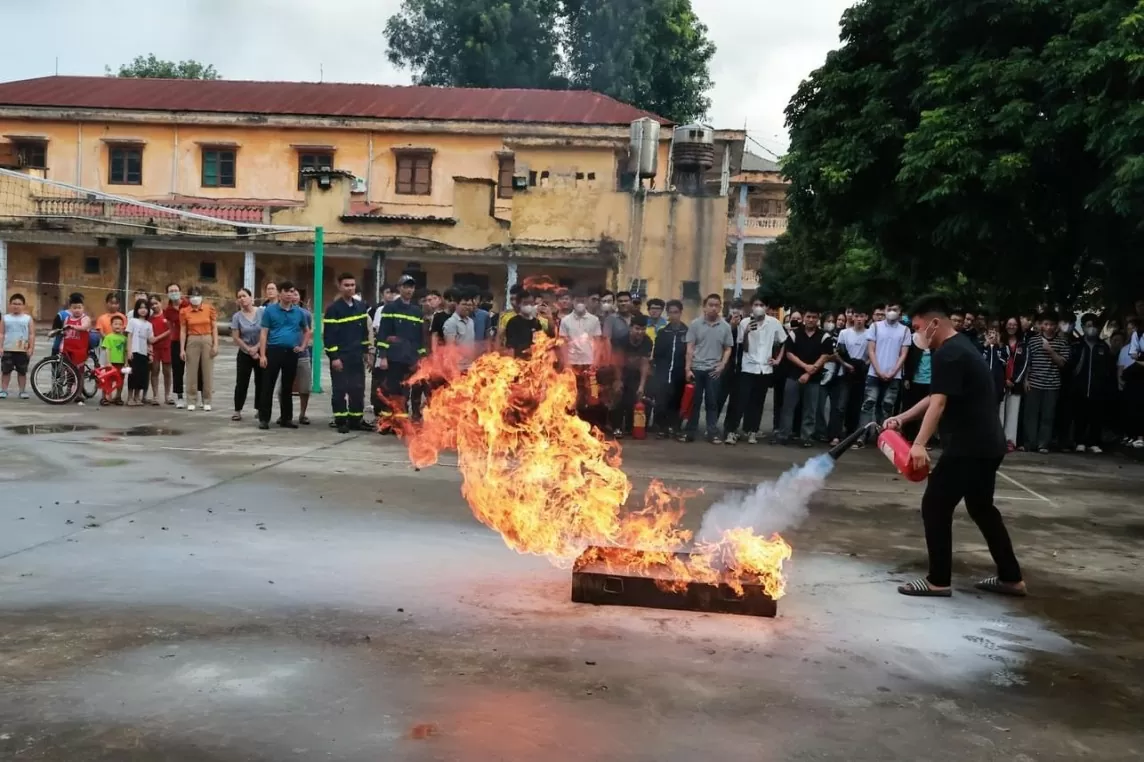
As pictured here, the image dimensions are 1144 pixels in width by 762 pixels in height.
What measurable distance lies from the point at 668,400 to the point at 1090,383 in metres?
5.93

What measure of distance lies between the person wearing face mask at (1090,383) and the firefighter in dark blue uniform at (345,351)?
973 centimetres

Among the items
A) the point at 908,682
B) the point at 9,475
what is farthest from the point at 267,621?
the point at 9,475

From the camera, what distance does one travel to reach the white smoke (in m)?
7.11

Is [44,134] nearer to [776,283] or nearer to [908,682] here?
[776,283]

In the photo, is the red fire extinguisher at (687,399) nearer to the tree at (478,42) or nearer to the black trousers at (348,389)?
the black trousers at (348,389)

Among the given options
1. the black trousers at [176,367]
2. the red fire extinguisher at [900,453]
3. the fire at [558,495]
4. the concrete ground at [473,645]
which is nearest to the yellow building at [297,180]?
the black trousers at [176,367]

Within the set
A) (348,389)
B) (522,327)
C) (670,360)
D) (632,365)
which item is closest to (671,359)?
(670,360)

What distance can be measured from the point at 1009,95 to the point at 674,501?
8.67 metres

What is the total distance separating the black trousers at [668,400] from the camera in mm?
14055

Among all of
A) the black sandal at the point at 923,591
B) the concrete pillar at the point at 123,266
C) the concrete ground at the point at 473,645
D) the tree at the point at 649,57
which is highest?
the tree at the point at 649,57

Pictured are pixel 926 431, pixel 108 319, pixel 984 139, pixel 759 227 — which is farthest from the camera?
pixel 759 227

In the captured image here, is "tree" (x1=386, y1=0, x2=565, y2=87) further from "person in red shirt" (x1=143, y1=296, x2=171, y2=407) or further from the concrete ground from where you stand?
the concrete ground

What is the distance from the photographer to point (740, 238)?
4978 cm

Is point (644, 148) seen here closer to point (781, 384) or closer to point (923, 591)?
point (781, 384)
